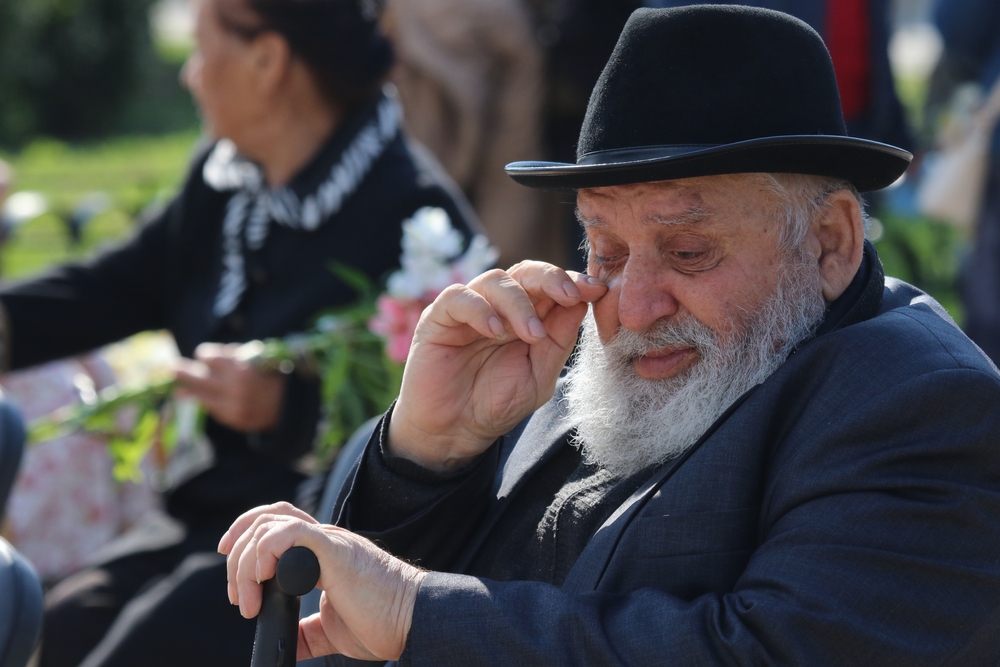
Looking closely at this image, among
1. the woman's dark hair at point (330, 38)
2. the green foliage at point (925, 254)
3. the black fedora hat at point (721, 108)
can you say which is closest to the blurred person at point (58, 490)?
the woman's dark hair at point (330, 38)

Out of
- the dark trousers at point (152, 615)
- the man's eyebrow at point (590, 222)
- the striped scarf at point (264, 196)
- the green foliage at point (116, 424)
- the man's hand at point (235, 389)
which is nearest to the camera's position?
the man's eyebrow at point (590, 222)

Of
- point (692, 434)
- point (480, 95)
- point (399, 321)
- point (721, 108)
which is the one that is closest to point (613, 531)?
point (692, 434)

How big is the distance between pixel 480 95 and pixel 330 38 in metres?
2.34

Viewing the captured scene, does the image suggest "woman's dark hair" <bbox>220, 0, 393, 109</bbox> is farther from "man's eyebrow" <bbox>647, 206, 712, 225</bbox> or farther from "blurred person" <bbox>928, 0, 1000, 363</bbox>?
"blurred person" <bbox>928, 0, 1000, 363</bbox>

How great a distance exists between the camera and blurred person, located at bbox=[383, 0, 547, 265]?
613cm

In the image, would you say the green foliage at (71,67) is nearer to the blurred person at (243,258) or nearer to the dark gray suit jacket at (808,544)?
the blurred person at (243,258)

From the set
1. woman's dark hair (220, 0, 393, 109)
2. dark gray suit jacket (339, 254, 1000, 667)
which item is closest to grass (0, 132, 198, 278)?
woman's dark hair (220, 0, 393, 109)

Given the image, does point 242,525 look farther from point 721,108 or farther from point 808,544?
point 721,108

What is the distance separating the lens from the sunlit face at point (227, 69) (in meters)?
3.98

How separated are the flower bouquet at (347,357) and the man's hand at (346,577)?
159cm

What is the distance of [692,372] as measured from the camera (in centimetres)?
211

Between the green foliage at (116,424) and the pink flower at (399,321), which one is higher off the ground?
the pink flower at (399,321)

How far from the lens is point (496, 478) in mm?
2467

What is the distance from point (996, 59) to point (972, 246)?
918 millimetres
